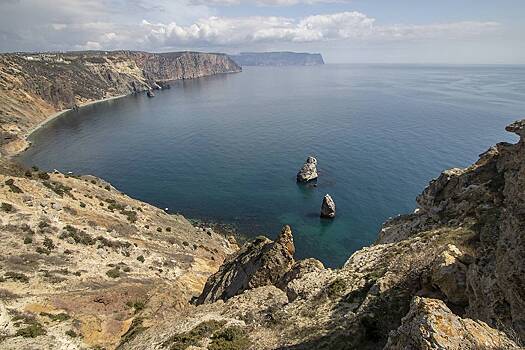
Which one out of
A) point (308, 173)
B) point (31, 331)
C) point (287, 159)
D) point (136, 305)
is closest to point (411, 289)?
point (136, 305)

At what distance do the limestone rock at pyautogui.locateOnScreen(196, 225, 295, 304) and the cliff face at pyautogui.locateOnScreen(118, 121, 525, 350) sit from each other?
0.44ft

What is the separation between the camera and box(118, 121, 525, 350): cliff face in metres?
14.2

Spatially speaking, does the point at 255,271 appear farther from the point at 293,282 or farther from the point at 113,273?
the point at 113,273

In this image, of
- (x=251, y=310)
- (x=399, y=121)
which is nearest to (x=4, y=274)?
(x=251, y=310)

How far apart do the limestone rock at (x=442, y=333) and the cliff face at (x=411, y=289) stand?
0.11 ft

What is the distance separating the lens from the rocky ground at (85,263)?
3091 centimetres

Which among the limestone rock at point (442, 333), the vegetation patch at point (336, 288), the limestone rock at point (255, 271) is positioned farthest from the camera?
the limestone rock at point (255, 271)

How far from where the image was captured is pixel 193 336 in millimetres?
25359

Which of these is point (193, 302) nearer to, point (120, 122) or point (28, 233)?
point (28, 233)

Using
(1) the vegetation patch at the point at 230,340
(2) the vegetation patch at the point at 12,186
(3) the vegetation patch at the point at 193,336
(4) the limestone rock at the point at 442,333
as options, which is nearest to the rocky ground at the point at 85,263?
(2) the vegetation patch at the point at 12,186

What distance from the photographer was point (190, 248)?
57969 millimetres

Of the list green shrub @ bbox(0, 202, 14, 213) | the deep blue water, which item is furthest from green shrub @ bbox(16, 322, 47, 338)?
the deep blue water

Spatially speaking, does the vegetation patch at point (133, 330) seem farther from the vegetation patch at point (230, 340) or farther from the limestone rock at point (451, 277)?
the limestone rock at point (451, 277)

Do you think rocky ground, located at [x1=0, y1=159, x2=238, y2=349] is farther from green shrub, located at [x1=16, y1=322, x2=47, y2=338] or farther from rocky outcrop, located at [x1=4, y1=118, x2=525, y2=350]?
rocky outcrop, located at [x1=4, y1=118, x2=525, y2=350]
